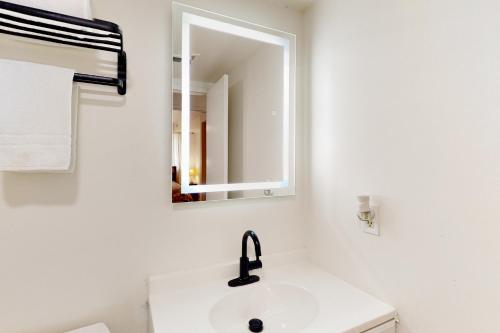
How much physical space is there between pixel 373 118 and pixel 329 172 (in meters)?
0.35

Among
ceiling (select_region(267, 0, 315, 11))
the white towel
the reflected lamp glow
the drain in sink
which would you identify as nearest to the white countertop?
the drain in sink

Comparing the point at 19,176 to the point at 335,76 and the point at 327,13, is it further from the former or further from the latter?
the point at 327,13

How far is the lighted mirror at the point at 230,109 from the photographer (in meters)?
1.16

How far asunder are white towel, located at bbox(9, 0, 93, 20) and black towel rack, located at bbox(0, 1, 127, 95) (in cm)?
3

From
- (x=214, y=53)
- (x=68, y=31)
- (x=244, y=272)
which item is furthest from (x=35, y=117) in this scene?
(x=244, y=272)

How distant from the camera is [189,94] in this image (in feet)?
3.88

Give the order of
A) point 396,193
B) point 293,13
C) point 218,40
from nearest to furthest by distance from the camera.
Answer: point 396,193 → point 218,40 → point 293,13

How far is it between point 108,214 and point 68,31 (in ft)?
2.25

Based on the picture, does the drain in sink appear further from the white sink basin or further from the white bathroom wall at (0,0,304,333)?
the white bathroom wall at (0,0,304,333)

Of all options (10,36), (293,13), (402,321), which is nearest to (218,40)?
(293,13)

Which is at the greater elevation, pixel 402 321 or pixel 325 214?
pixel 325 214

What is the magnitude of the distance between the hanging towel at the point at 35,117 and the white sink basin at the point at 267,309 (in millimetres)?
832

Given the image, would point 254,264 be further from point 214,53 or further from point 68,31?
point 68,31

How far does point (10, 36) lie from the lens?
90 cm
